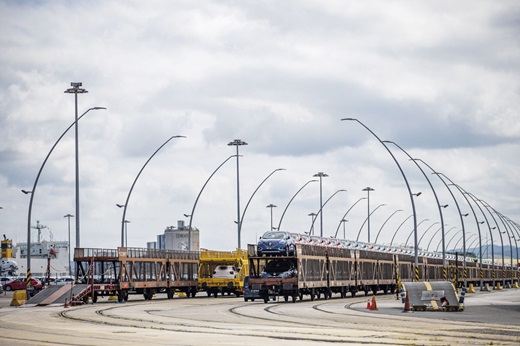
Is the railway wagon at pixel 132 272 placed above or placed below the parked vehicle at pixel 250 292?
above

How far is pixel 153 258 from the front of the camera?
64.2 meters

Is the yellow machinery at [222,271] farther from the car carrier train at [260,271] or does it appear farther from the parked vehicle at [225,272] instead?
the car carrier train at [260,271]

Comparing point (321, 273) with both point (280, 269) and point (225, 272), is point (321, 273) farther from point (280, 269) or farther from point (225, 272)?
point (225, 272)

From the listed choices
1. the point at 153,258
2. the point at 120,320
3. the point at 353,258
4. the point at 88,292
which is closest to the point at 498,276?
the point at 353,258

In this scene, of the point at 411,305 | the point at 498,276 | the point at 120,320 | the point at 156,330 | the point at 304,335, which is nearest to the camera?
the point at 304,335

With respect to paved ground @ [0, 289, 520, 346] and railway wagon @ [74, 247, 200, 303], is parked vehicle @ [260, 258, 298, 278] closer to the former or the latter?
railway wagon @ [74, 247, 200, 303]

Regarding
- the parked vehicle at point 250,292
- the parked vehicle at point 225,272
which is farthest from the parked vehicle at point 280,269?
the parked vehicle at point 225,272

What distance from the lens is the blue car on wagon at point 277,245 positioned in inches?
2243

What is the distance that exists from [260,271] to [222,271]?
862 centimetres

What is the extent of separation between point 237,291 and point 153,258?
7.31m

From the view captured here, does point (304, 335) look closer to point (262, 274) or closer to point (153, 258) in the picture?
point (262, 274)

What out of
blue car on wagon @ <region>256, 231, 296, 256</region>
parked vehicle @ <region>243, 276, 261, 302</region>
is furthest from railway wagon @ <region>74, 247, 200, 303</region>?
blue car on wagon @ <region>256, 231, 296, 256</region>

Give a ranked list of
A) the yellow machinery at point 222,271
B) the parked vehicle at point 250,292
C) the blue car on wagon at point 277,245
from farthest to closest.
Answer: the yellow machinery at point 222,271
the blue car on wagon at point 277,245
the parked vehicle at point 250,292

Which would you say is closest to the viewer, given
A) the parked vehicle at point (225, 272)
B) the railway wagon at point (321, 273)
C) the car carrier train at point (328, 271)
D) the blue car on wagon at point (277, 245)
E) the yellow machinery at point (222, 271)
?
the railway wagon at point (321, 273)
